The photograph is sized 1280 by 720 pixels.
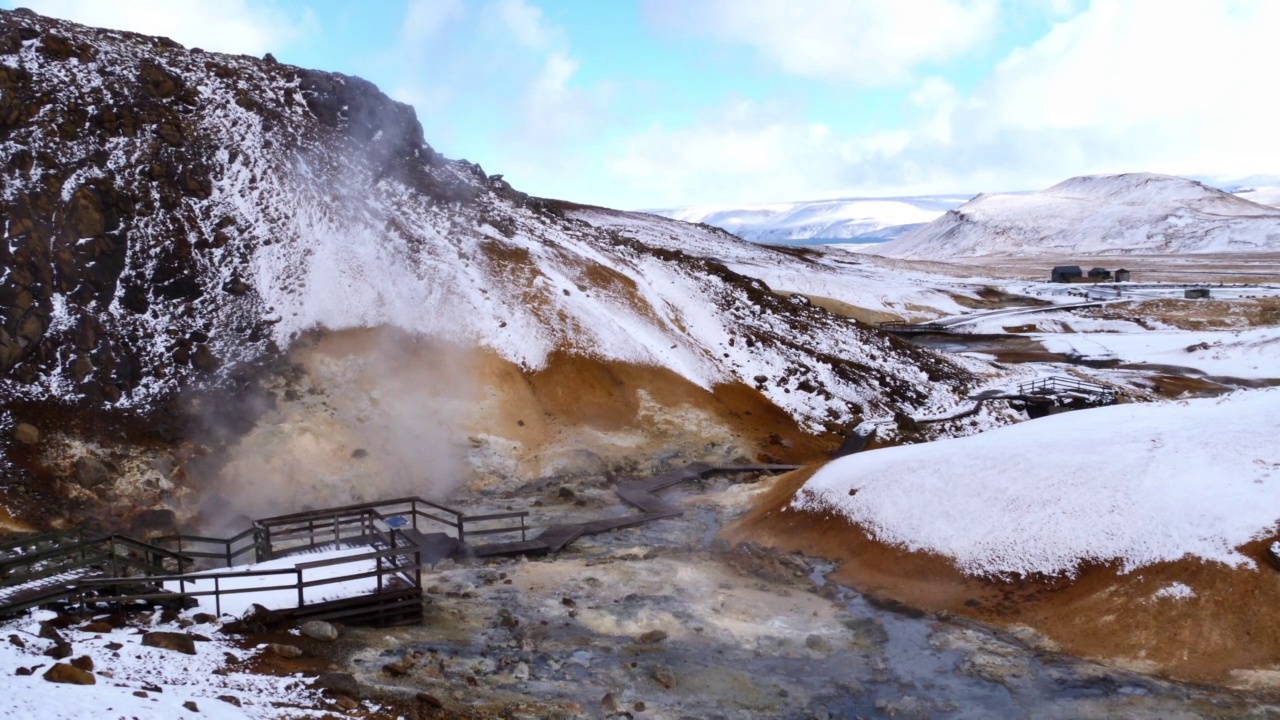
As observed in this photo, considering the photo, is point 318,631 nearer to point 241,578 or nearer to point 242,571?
point 242,571

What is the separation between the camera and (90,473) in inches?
859

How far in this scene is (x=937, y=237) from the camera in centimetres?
17138

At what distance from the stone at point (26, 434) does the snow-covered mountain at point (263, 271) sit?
8 cm

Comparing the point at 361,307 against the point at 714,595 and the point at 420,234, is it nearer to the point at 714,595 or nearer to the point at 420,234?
the point at 420,234

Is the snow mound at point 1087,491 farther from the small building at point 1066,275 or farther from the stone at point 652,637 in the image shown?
the small building at point 1066,275

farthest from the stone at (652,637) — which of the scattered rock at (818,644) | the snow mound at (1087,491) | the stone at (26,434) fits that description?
the stone at (26,434)

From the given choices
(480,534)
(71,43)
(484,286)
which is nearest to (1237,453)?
(480,534)

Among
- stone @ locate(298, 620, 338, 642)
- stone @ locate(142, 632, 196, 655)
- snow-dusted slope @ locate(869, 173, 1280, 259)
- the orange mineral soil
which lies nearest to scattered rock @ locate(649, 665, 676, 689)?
stone @ locate(298, 620, 338, 642)

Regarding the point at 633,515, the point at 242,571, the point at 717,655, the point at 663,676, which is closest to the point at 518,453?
the point at 633,515

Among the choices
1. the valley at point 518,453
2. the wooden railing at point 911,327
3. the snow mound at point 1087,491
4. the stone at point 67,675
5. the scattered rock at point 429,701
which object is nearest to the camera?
the stone at point 67,675

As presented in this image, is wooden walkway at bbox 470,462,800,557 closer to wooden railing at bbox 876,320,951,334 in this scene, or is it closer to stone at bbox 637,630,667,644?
stone at bbox 637,630,667,644

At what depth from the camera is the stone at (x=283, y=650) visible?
11648 millimetres

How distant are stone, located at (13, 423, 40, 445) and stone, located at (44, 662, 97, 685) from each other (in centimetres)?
1579

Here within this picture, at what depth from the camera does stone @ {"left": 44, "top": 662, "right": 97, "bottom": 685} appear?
902cm
